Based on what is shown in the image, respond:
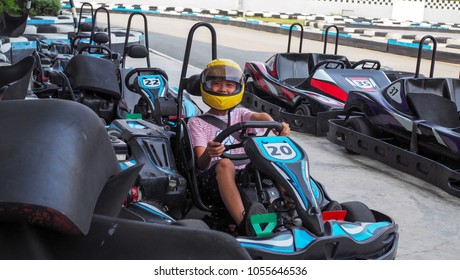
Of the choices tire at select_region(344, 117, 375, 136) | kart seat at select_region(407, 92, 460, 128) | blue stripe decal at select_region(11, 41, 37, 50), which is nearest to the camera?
kart seat at select_region(407, 92, 460, 128)

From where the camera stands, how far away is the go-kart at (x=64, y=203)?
832mm

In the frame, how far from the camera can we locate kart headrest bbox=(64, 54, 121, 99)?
16.6 ft

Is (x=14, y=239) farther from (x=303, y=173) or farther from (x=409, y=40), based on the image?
(x=409, y=40)

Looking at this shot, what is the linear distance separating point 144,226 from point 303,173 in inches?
70.1

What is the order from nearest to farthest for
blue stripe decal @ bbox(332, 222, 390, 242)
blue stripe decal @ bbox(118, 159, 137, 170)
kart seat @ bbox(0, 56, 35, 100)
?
kart seat @ bbox(0, 56, 35, 100)
blue stripe decal @ bbox(332, 222, 390, 242)
blue stripe decal @ bbox(118, 159, 137, 170)

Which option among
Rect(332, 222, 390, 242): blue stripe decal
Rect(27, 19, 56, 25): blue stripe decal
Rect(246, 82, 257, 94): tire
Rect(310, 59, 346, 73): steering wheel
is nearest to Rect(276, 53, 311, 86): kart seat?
Rect(310, 59, 346, 73): steering wheel

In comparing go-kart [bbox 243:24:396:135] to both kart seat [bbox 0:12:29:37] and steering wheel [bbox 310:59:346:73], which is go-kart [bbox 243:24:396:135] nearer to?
steering wheel [bbox 310:59:346:73]

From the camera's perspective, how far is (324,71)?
20.7 feet

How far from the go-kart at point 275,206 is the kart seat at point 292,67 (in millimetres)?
3546

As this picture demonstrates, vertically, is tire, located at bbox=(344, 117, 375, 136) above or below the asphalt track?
above

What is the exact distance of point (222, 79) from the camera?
125 inches

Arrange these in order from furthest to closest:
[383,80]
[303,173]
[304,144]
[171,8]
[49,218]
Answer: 1. [171,8]
2. [383,80]
3. [304,144]
4. [303,173]
5. [49,218]

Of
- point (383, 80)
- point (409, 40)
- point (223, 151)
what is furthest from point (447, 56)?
point (223, 151)

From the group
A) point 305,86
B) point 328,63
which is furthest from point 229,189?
point 328,63
